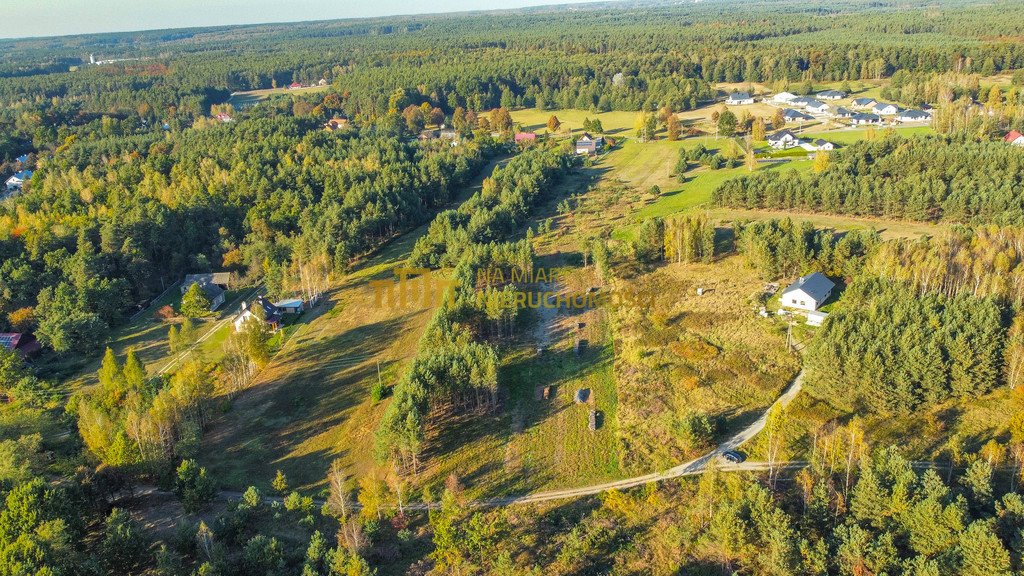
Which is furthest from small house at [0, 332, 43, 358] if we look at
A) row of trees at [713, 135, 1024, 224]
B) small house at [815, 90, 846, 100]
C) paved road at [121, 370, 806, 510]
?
small house at [815, 90, 846, 100]

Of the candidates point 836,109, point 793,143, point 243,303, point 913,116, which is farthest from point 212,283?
point 913,116

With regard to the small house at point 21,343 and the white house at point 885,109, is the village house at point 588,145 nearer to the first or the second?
the white house at point 885,109

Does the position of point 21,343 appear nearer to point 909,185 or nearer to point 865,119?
point 909,185

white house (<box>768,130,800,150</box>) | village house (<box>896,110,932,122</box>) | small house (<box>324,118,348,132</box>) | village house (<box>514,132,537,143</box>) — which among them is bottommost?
white house (<box>768,130,800,150</box>)

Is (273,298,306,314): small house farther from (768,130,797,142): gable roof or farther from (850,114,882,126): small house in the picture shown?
(850,114,882,126): small house

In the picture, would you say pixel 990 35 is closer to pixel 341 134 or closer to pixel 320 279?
pixel 341 134

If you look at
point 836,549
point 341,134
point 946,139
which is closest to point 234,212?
point 341,134

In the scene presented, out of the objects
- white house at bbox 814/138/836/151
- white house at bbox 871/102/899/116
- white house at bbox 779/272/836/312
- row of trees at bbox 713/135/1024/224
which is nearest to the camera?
white house at bbox 779/272/836/312
